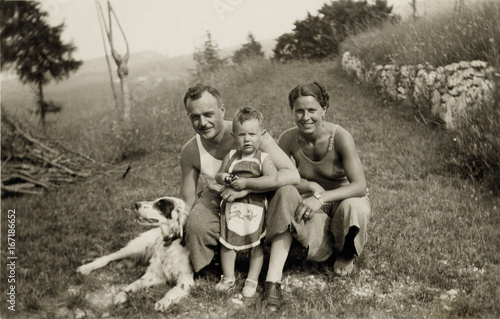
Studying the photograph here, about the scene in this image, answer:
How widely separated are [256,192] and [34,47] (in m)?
4.30

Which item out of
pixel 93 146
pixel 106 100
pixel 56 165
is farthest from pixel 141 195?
pixel 106 100

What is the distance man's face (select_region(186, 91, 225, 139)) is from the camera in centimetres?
300

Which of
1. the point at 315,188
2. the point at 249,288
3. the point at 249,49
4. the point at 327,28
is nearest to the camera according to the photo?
the point at 249,288

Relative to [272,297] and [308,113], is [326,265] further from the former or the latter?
[308,113]

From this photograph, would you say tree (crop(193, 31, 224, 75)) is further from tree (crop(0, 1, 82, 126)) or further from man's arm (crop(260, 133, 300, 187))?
man's arm (crop(260, 133, 300, 187))

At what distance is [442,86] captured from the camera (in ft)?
21.7

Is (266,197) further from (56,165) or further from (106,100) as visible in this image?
(106,100)

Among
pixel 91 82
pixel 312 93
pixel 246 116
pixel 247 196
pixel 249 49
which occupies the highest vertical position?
pixel 249 49

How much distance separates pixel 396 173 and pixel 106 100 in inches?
249

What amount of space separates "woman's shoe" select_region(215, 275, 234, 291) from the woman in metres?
0.54

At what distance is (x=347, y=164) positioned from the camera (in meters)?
3.08

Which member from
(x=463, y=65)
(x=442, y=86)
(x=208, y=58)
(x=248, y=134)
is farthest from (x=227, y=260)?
(x=208, y=58)

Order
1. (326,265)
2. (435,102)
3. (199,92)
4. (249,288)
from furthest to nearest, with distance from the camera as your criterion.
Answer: (435,102) → (326,265) → (199,92) → (249,288)

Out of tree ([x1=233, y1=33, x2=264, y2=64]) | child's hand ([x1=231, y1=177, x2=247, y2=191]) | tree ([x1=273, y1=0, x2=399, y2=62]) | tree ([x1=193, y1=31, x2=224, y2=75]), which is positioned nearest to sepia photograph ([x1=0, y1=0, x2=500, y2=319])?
child's hand ([x1=231, y1=177, x2=247, y2=191])
